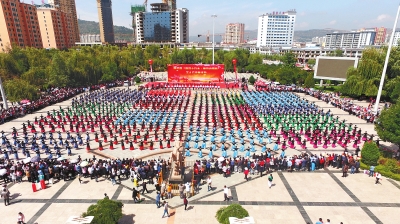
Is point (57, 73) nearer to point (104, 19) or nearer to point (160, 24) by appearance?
A: point (160, 24)

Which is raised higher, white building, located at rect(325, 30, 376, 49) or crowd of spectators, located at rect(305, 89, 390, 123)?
white building, located at rect(325, 30, 376, 49)

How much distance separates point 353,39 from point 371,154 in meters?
195

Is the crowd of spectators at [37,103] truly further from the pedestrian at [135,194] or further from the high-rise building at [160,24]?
the high-rise building at [160,24]

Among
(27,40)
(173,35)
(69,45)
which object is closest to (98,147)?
(27,40)

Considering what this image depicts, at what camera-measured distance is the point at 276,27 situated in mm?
162625

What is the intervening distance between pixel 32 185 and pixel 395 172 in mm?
23156

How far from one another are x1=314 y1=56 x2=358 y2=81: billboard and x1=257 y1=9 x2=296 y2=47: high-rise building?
126433 millimetres

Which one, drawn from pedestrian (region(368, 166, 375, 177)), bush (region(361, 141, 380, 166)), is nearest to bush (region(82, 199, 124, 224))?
pedestrian (region(368, 166, 375, 177))

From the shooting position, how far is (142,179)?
1542 cm

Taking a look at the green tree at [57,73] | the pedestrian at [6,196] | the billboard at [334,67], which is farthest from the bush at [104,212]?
the billboard at [334,67]

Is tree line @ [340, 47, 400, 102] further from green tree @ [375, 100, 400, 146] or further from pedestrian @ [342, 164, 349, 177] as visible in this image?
pedestrian @ [342, 164, 349, 177]

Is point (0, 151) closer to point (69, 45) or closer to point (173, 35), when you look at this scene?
point (69, 45)

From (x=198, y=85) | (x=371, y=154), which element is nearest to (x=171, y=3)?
(x=198, y=85)

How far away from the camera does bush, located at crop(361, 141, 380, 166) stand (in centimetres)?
1627
